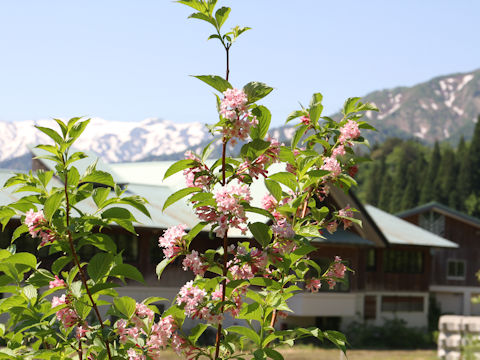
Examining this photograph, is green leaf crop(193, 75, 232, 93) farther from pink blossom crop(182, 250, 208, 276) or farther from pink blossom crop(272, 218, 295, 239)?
pink blossom crop(182, 250, 208, 276)

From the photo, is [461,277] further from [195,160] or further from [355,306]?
[195,160]

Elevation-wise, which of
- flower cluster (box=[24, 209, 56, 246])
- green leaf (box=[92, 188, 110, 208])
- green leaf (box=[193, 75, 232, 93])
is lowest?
flower cluster (box=[24, 209, 56, 246])

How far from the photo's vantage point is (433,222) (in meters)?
48.0

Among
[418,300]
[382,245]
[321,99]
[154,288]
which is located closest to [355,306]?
[382,245]

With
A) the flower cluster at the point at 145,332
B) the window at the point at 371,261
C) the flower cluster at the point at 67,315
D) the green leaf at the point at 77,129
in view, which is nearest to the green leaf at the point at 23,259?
the flower cluster at the point at 67,315

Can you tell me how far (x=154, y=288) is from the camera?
95.1ft

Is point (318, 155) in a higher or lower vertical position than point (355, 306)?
Answer: higher

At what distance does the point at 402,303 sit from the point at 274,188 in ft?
118

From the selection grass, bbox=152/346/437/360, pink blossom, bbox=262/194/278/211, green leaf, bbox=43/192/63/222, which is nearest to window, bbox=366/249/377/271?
grass, bbox=152/346/437/360

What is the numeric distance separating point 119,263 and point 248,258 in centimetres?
76

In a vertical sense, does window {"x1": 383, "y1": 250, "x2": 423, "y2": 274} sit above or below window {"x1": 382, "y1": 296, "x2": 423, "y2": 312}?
above

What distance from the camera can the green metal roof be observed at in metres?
37.2

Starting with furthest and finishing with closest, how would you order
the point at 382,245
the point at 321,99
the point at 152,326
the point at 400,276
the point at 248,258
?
the point at 400,276 < the point at 382,245 < the point at 321,99 < the point at 152,326 < the point at 248,258

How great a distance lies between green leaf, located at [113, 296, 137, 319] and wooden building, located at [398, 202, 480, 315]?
44.6m
